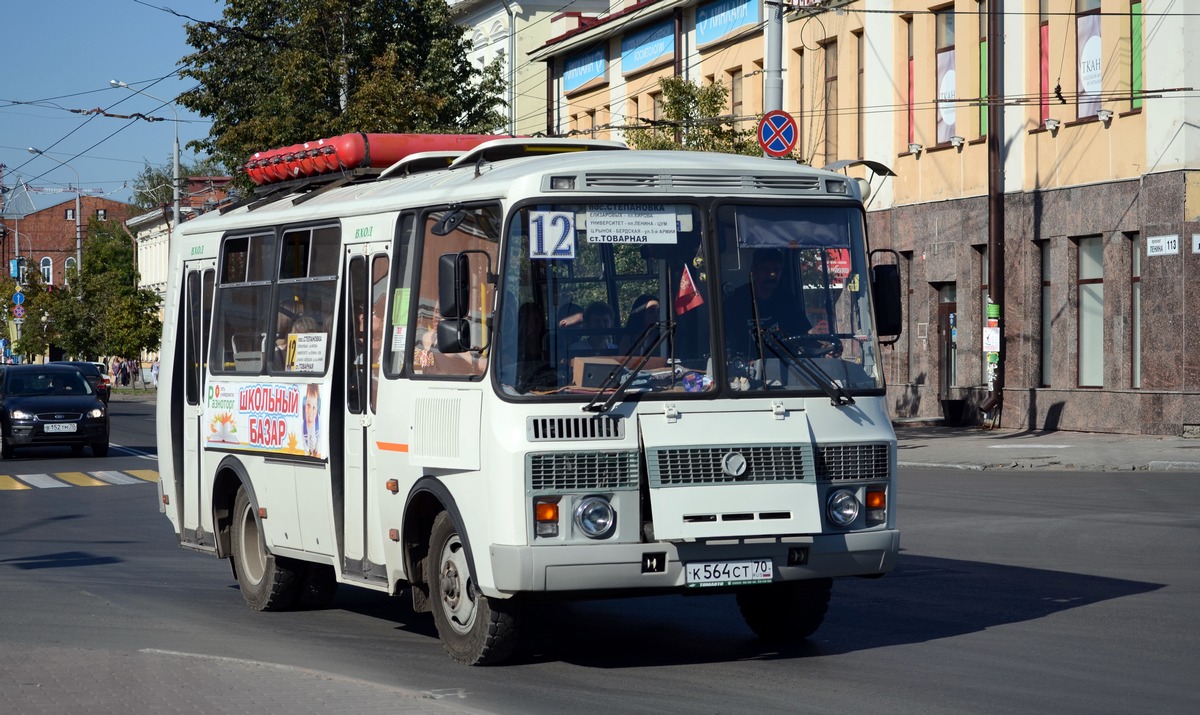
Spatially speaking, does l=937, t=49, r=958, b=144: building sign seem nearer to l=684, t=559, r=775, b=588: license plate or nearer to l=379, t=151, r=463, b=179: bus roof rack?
l=379, t=151, r=463, b=179: bus roof rack

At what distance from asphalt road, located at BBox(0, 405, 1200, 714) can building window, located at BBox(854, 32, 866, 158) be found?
931 inches

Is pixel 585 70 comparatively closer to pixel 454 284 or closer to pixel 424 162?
pixel 424 162

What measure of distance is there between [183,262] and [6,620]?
3.36 m

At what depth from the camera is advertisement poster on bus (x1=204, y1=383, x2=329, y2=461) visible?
10602mm

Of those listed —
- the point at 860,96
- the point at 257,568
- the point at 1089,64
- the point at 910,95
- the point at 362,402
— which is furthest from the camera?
the point at 860,96

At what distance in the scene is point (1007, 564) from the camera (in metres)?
13.4

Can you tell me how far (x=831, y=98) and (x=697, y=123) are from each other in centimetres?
885

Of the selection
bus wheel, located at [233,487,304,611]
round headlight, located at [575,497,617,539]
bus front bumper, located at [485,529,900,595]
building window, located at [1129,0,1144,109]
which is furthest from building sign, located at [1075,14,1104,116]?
round headlight, located at [575,497,617,539]

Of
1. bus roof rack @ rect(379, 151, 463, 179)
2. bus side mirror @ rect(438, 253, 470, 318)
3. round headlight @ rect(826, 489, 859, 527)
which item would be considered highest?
bus roof rack @ rect(379, 151, 463, 179)

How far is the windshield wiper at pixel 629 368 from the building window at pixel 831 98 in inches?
1249

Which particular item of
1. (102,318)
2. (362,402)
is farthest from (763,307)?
(102,318)

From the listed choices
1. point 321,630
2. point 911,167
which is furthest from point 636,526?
point 911,167

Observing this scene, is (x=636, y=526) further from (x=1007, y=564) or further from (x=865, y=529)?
(x=1007, y=564)

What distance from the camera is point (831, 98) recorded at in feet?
131
